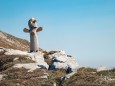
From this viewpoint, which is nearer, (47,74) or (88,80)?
(88,80)

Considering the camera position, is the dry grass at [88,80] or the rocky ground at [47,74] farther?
the rocky ground at [47,74]

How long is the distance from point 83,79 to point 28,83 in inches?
225

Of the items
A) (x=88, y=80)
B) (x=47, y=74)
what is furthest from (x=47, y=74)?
(x=88, y=80)

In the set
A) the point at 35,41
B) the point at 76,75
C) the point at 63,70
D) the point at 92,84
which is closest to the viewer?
the point at 92,84

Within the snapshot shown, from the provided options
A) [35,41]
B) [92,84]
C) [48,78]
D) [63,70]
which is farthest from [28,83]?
[35,41]

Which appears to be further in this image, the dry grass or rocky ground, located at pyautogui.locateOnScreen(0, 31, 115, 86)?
rocky ground, located at pyautogui.locateOnScreen(0, 31, 115, 86)

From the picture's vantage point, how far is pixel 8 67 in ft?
140

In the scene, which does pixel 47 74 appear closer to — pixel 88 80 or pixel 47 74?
pixel 47 74

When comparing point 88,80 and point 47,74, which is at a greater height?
point 47,74

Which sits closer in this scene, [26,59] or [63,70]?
[63,70]

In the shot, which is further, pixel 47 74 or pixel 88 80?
pixel 47 74

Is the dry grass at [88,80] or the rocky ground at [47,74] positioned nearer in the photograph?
the dry grass at [88,80]

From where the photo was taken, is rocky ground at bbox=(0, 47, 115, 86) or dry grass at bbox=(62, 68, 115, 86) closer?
dry grass at bbox=(62, 68, 115, 86)

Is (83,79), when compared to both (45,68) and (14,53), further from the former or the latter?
(14,53)
